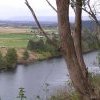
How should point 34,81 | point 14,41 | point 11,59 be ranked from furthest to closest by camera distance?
point 14,41, point 11,59, point 34,81

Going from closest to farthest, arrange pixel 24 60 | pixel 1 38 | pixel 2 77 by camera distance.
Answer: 1. pixel 2 77
2. pixel 24 60
3. pixel 1 38

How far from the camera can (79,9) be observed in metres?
2.76

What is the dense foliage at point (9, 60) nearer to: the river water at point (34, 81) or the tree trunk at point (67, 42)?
the river water at point (34, 81)

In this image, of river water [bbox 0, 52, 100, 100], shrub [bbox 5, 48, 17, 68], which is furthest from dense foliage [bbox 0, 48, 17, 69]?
river water [bbox 0, 52, 100, 100]

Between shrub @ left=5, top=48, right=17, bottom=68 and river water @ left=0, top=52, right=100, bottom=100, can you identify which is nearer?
river water @ left=0, top=52, right=100, bottom=100

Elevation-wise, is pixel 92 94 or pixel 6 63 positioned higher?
pixel 92 94

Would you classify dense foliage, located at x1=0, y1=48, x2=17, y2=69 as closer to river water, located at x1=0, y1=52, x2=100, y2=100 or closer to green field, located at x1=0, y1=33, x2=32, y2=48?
green field, located at x1=0, y1=33, x2=32, y2=48

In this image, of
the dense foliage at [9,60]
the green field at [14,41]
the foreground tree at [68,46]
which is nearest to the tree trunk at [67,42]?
the foreground tree at [68,46]

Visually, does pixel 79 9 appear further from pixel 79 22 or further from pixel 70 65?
pixel 70 65

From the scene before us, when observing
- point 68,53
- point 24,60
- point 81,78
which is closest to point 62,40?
point 68,53

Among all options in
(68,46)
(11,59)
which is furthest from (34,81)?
(68,46)

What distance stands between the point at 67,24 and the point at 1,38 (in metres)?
47.4

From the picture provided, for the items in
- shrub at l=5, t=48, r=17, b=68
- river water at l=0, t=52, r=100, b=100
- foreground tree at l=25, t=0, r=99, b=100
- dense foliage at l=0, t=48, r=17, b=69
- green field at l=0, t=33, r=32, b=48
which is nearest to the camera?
foreground tree at l=25, t=0, r=99, b=100

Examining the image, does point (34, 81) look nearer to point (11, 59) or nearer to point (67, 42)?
point (11, 59)
